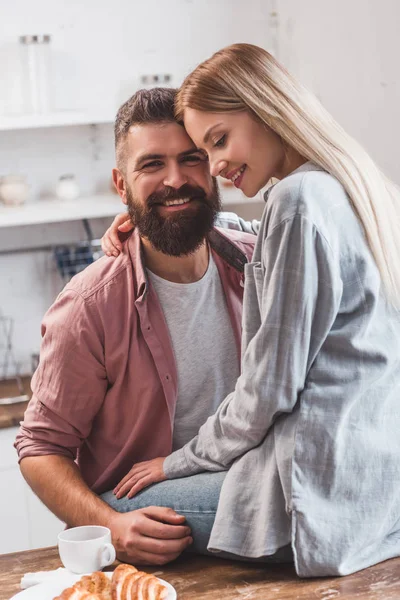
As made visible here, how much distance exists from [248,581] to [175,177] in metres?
0.84

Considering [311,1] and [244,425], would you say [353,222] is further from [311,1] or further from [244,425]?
[311,1]

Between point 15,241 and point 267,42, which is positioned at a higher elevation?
point 267,42

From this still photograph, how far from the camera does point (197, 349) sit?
195cm

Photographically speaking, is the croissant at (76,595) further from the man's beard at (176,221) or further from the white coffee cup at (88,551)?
the man's beard at (176,221)

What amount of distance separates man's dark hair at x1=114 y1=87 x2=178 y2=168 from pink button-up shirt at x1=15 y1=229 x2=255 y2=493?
297 mm

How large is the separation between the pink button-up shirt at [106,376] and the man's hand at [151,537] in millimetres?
232

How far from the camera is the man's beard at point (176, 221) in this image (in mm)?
1938

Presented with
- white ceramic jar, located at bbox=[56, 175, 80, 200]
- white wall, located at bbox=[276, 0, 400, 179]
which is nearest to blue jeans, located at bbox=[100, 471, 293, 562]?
white wall, located at bbox=[276, 0, 400, 179]

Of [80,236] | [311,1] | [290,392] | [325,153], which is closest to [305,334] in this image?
[290,392]

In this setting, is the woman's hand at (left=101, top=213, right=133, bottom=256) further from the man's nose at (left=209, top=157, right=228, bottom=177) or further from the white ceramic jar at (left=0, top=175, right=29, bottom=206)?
the white ceramic jar at (left=0, top=175, right=29, bottom=206)

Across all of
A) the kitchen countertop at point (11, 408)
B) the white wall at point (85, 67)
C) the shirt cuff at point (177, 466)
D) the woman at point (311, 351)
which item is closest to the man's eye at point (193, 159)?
the woman at point (311, 351)

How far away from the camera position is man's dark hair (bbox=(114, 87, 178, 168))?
1.91m

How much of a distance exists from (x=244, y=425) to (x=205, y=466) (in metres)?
0.19

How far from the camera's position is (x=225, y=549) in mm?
1541
